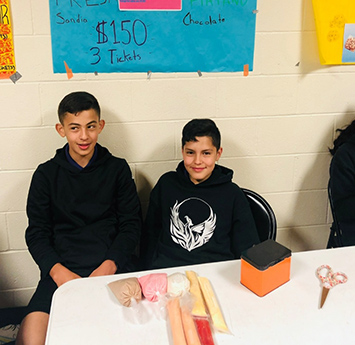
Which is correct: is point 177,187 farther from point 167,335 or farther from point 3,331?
point 3,331

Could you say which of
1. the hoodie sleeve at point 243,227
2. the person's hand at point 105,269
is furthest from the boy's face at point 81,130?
the hoodie sleeve at point 243,227

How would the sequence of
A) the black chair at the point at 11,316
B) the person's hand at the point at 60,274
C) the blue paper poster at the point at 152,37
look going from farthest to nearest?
the black chair at the point at 11,316, the blue paper poster at the point at 152,37, the person's hand at the point at 60,274

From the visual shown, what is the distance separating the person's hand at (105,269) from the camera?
167 cm

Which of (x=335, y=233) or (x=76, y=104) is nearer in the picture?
(x=76, y=104)

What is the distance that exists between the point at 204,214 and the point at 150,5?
96 centimetres

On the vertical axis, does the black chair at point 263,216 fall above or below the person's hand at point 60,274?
above

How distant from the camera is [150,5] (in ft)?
6.13

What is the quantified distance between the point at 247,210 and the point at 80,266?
0.74 m

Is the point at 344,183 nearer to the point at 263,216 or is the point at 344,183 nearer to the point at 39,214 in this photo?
the point at 263,216

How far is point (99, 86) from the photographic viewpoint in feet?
6.36

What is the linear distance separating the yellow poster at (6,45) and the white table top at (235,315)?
1.10 metres

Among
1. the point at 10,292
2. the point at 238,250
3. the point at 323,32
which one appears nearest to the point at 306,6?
the point at 323,32

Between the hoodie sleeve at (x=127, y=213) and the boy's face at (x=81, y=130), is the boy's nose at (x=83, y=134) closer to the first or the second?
the boy's face at (x=81, y=130)

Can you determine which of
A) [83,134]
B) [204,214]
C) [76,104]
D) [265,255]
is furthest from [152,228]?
[265,255]
